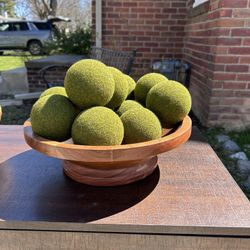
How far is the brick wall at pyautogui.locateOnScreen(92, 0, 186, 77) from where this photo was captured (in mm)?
4008

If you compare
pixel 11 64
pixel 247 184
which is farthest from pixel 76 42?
pixel 11 64

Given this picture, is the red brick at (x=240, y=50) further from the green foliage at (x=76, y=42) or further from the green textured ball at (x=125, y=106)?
the green foliage at (x=76, y=42)

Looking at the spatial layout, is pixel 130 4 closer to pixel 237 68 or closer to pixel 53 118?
pixel 237 68

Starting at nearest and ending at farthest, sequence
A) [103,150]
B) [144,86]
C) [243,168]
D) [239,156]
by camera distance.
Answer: [103,150] → [144,86] → [243,168] → [239,156]

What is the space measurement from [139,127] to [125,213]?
0.68ft

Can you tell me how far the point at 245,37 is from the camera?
2584 millimetres

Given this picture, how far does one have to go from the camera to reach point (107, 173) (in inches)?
33.4

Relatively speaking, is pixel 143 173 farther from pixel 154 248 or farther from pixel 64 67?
pixel 64 67

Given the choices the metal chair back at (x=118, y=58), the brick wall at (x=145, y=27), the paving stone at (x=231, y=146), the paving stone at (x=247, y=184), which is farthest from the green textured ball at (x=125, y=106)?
the brick wall at (x=145, y=27)

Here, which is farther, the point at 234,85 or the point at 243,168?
the point at 234,85

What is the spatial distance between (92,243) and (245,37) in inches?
92.2

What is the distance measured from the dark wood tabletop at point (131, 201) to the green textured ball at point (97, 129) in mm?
172

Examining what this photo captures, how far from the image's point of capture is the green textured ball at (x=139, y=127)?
76 cm

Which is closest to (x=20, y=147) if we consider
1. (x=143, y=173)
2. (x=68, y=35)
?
(x=143, y=173)
